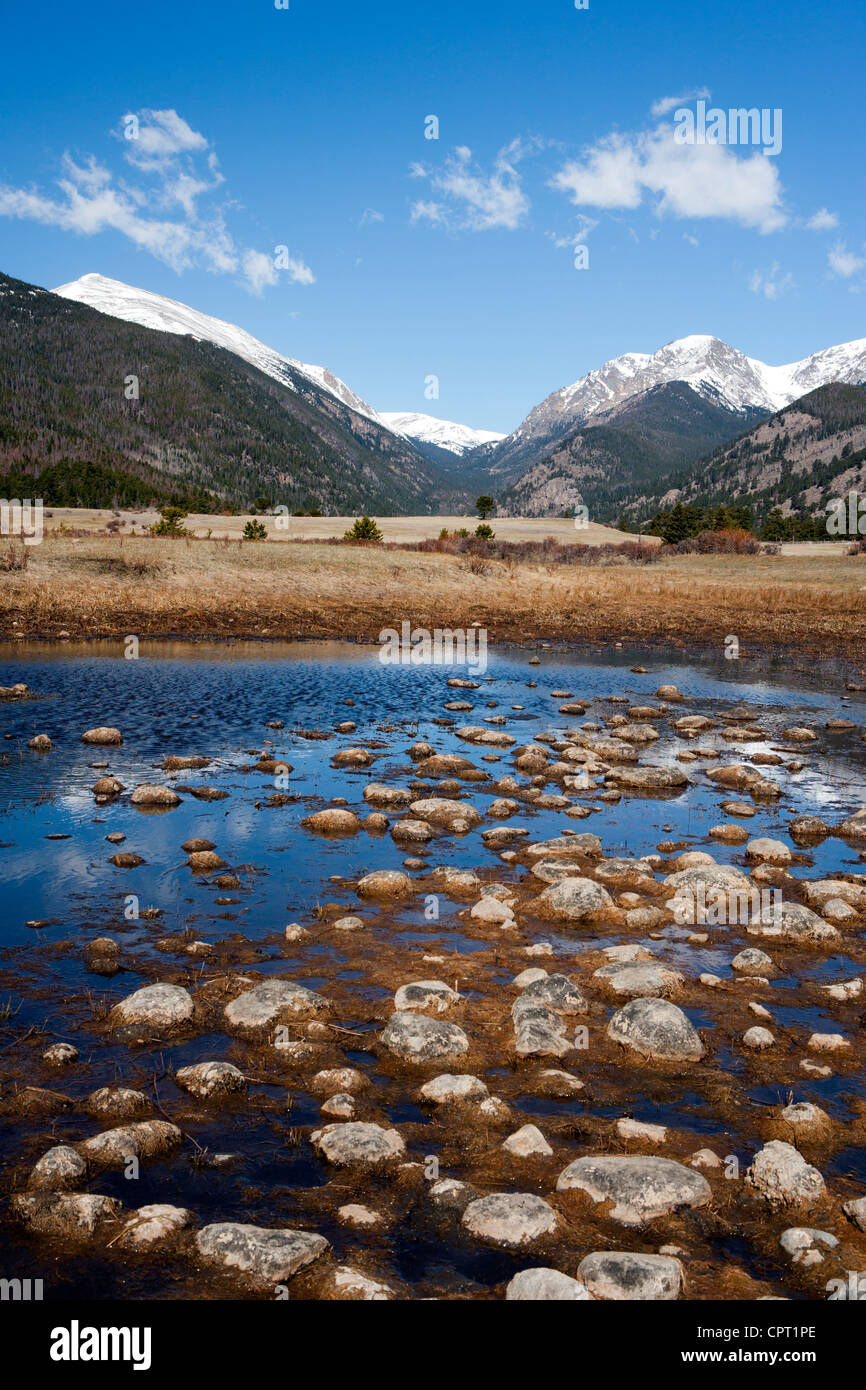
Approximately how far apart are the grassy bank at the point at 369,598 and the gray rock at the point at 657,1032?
34.7 meters

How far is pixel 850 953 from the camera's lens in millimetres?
10586

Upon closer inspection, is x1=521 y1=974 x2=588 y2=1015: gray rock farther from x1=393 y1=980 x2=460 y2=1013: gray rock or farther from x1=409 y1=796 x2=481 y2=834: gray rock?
x1=409 y1=796 x2=481 y2=834: gray rock

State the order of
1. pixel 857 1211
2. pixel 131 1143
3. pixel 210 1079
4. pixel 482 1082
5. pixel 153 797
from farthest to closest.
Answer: pixel 153 797
pixel 482 1082
pixel 210 1079
pixel 131 1143
pixel 857 1211

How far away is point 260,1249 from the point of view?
5.38 meters

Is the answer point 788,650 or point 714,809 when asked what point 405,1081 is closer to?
point 714,809

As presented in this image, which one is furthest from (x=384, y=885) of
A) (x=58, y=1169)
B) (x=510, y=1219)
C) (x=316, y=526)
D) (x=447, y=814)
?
(x=316, y=526)

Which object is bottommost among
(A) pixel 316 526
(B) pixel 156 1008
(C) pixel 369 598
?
(B) pixel 156 1008

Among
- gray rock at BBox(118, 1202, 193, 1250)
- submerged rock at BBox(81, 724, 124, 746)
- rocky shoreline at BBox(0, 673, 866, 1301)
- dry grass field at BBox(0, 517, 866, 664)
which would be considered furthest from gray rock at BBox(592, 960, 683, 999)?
dry grass field at BBox(0, 517, 866, 664)

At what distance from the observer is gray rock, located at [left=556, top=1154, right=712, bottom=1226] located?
6020 mm

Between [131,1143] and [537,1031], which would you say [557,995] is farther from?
[131,1143]

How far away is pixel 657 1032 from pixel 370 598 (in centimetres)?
4573

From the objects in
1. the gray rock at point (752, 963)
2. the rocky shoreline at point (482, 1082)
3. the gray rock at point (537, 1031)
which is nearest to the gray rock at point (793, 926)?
the rocky shoreline at point (482, 1082)

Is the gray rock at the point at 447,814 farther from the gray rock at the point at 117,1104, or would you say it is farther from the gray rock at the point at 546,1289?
the gray rock at the point at 546,1289

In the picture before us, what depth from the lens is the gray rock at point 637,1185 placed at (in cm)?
602
